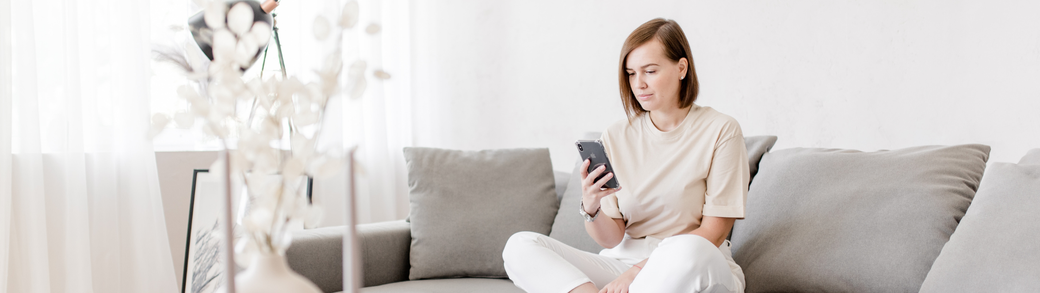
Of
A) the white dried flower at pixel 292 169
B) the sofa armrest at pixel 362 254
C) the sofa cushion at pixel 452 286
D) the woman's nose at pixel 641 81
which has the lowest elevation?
the sofa cushion at pixel 452 286

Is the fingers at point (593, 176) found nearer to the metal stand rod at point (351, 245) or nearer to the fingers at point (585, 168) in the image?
the fingers at point (585, 168)

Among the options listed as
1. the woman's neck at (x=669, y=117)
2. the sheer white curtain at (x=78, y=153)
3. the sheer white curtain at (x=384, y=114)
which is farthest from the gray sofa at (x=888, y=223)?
the sheer white curtain at (x=384, y=114)

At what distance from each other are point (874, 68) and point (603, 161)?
39.7 inches

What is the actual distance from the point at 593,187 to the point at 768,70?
39.0 inches

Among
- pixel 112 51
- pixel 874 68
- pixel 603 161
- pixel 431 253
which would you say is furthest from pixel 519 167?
pixel 112 51

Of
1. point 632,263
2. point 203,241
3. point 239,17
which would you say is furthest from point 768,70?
point 203,241

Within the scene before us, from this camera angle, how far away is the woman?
1.46 m

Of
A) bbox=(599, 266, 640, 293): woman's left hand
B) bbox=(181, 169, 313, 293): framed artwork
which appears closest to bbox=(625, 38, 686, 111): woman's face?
bbox=(599, 266, 640, 293): woman's left hand

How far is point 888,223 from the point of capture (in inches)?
54.0

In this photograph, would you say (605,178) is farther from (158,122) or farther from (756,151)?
(158,122)

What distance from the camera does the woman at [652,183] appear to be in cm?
146

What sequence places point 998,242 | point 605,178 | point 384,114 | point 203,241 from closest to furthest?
point 998,242
point 605,178
point 203,241
point 384,114

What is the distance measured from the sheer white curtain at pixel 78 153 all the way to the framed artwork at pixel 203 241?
0.16 m

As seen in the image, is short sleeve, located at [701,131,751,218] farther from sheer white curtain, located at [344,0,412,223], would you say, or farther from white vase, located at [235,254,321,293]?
sheer white curtain, located at [344,0,412,223]
